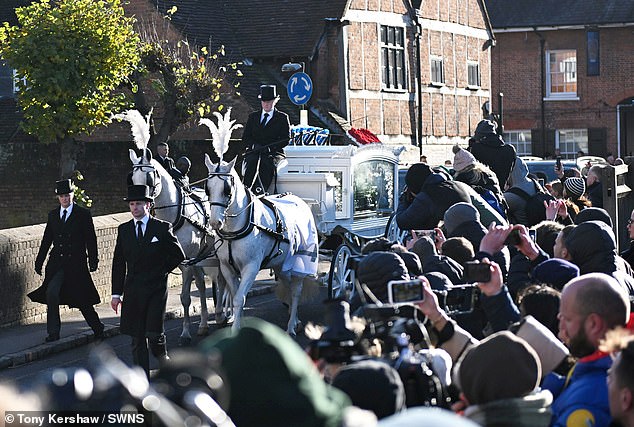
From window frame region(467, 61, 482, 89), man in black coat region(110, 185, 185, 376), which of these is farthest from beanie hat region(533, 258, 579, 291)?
window frame region(467, 61, 482, 89)

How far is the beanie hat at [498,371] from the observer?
165 inches

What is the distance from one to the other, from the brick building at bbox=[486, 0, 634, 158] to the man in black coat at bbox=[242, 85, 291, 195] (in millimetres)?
37073

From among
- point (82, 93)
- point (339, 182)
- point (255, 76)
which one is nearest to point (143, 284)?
point (339, 182)

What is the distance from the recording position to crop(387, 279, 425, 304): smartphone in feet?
14.8

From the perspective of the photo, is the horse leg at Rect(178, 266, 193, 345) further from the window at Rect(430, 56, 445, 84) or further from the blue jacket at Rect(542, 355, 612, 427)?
the window at Rect(430, 56, 445, 84)

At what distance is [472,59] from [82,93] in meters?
23.2

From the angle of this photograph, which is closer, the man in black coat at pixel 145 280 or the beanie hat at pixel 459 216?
the beanie hat at pixel 459 216

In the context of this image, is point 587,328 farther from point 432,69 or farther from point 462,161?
point 432,69

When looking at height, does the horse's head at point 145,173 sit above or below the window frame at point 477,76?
below

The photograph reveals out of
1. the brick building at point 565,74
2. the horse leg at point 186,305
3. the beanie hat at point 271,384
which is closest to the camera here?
the beanie hat at point 271,384

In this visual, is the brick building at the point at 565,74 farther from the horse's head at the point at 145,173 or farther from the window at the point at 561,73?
the horse's head at the point at 145,173

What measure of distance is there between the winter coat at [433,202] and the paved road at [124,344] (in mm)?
2813

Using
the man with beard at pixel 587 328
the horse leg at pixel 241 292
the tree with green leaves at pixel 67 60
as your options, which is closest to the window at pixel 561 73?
the tree with green leaves at pixel 67 60

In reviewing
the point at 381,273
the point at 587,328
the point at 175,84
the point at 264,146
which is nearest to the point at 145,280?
the point at 381,273
